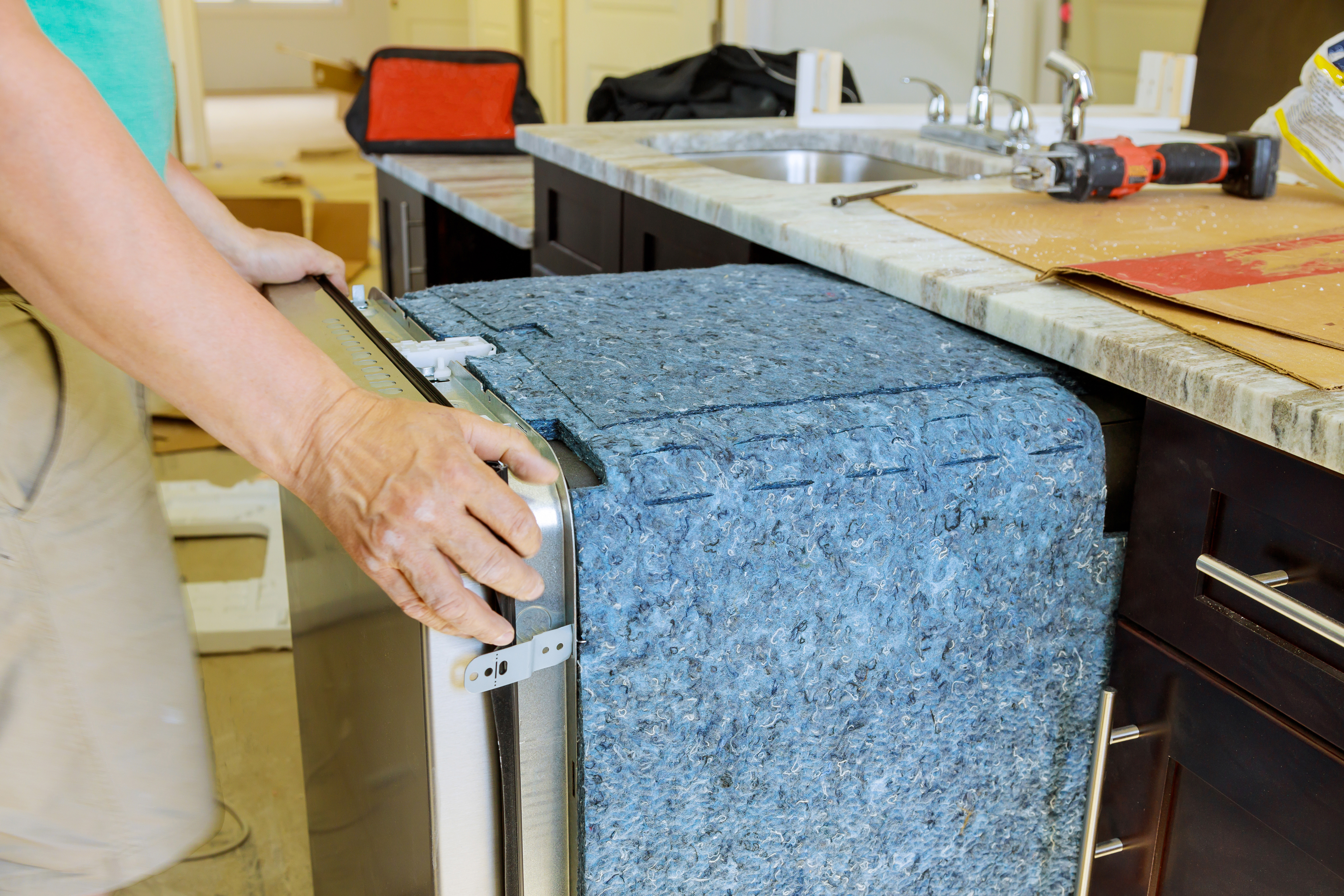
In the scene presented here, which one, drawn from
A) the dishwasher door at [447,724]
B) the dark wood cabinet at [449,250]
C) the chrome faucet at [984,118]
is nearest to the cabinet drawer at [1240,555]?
the dishwasher door at [447,724]

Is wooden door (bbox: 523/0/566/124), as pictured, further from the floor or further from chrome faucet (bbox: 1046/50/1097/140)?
chrome faucet (bbox: 1046/50/1097/140)

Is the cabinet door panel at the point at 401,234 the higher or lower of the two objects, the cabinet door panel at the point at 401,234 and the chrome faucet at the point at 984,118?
the lower

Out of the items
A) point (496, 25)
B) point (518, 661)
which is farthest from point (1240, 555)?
point (496, 25)

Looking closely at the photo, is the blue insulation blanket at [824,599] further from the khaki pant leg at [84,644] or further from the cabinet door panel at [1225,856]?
the khaki pant leg at [84,644]

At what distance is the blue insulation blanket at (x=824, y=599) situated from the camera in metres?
0.62

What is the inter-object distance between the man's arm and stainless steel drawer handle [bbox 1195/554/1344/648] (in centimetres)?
41

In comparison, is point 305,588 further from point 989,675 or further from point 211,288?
point 989,675

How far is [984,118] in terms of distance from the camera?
1739 mm

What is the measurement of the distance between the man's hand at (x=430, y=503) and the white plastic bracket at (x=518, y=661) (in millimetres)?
17

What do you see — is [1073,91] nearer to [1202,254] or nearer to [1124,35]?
[1202,254]

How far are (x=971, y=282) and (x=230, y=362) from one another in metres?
0.53

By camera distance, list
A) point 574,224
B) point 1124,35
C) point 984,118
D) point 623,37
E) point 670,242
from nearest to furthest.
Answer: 1. point 670,242
2. point 574,224
3. point 984,118
4. point 1124,35
5. point 623,37

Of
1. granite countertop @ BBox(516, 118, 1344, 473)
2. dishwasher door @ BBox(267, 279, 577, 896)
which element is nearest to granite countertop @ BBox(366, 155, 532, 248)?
granite countertop @ BBox(516, 118, 1344, 473)

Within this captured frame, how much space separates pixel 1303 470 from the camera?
608 mm
